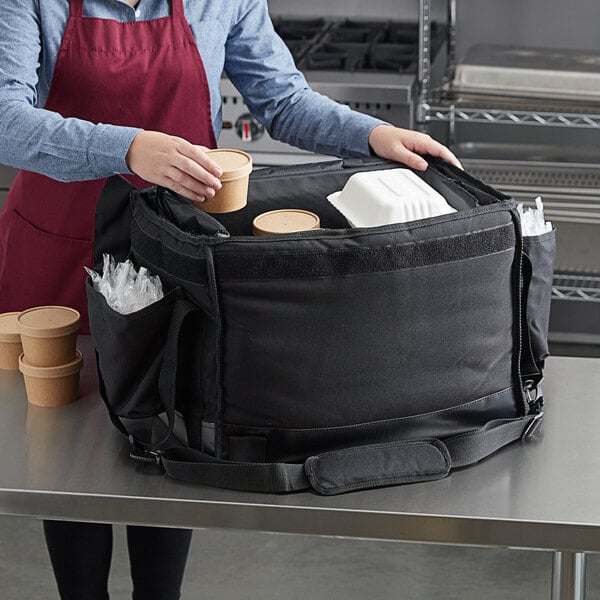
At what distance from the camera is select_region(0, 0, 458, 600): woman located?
162cm

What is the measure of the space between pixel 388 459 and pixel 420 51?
5.29ft

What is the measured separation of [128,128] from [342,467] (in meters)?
0.53

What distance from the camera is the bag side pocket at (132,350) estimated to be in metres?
1.30

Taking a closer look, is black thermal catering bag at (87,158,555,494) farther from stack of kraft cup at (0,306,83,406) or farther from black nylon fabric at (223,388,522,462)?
stack of kraft cup at (0,306,83,406)

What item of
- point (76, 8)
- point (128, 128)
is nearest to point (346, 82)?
point (76, 8)

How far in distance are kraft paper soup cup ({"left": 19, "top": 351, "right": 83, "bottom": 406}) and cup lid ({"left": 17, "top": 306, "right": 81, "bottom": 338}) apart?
0.04 meters

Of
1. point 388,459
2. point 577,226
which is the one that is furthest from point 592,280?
point 388,459

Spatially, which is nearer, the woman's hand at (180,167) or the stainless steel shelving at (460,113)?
the woman's hand at (180,167)

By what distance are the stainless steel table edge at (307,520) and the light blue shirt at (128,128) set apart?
44 centimetres

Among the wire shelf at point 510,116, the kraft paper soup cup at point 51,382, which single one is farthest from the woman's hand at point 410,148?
the wire shelf at point 510,116

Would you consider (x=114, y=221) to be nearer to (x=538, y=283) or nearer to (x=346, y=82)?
(x=538, y=283)

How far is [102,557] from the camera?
1.78m

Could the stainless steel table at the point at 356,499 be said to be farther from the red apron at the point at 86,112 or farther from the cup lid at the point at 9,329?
the red apron at the point at 86,112

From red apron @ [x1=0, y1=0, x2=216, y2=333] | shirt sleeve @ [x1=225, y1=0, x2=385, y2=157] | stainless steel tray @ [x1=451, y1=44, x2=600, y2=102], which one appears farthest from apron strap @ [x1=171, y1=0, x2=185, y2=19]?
stainless steel tray @ [x1=451, y1=44, x2=600, y2=102]
